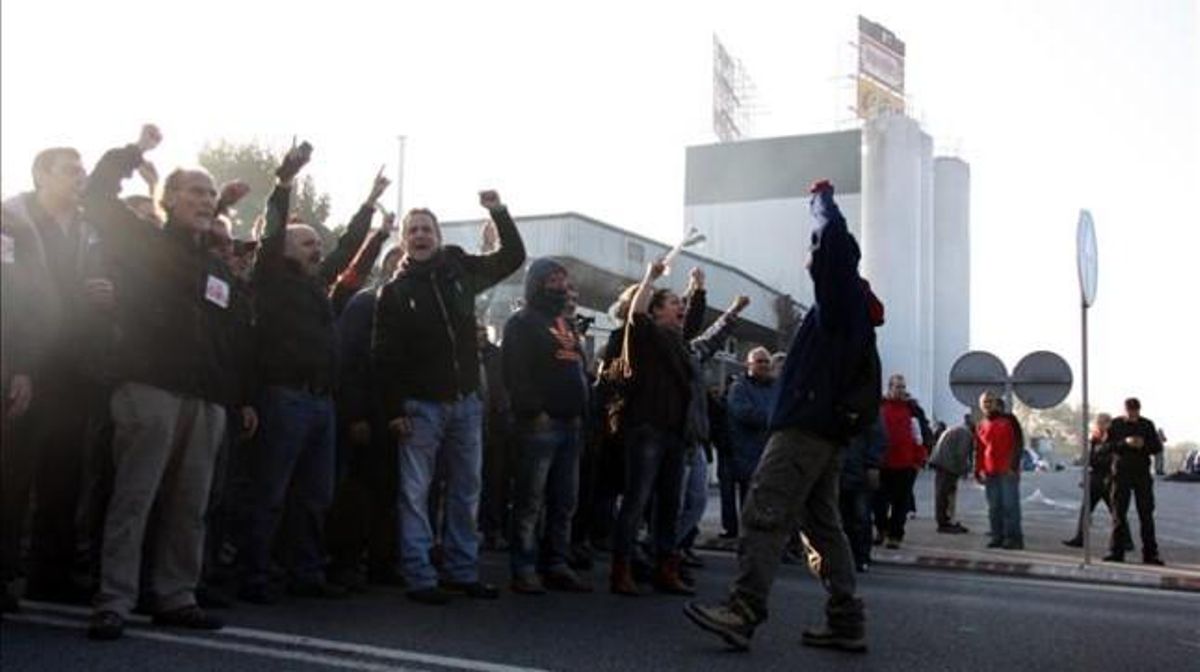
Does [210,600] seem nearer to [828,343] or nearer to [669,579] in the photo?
[669,579]

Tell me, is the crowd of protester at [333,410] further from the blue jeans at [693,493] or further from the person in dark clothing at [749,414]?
the person in dark clothing at [749,414]

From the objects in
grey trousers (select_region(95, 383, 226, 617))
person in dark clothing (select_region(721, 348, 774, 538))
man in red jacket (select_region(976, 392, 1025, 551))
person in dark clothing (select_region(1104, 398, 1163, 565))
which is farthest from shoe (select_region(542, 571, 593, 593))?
man in red jacket (select_region(976, 392, 1025, 551))

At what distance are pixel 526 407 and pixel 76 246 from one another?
100 inches

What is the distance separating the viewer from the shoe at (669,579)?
23.4 ft

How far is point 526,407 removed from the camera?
6.94 m

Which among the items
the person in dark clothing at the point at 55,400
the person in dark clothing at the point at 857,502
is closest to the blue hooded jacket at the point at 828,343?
the person in dark clothing at the point at 55,400

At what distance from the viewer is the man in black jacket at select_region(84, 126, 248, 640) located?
5078 millimetres

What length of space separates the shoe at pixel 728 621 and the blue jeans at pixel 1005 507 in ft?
29.3

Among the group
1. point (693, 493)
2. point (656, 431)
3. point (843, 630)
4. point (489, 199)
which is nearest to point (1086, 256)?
point (693, 493)

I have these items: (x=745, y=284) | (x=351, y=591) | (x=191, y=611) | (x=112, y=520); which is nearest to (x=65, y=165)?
(x=112, y=520)

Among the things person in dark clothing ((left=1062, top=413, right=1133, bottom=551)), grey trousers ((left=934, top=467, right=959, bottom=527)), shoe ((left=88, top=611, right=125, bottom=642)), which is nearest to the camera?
shoe ((left=88, top=611, right=125, bottom=642))

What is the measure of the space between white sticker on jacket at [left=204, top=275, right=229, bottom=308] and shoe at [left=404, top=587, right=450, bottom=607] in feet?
5.68

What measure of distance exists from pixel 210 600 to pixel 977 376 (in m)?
10.9

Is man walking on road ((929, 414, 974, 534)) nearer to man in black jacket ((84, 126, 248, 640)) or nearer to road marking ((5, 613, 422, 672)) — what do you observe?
man in black jacket ((84, 126, 248, 640))
